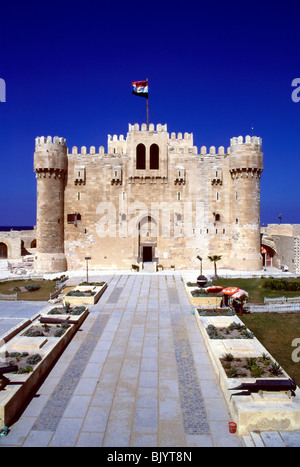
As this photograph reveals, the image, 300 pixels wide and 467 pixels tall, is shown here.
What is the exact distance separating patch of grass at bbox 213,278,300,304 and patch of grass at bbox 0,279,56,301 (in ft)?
44.0

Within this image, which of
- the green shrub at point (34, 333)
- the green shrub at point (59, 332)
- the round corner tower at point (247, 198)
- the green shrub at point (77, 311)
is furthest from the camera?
the round corner tower at point (247, 198)

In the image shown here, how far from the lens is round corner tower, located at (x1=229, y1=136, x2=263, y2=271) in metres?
34.5

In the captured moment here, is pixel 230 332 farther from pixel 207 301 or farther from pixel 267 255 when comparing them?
pixel 267 255

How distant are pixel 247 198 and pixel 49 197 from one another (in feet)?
64.7

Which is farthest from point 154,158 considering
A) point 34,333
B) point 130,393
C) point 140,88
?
point 130,393

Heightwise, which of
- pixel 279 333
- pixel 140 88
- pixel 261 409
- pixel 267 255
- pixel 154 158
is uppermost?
pixel 140 88

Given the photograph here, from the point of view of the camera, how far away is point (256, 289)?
26734 millimetres

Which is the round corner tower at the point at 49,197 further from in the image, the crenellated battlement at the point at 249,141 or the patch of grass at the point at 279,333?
the patch of grass at the point at 279,333

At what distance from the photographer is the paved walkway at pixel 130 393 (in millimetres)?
8641

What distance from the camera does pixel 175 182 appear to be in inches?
1399

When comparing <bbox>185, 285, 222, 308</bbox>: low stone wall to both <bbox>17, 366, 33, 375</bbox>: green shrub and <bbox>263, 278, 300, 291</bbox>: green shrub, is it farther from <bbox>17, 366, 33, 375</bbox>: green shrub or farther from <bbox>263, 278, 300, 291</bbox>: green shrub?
<bbox>17, 366, 33, 375</bbox>: green shrub

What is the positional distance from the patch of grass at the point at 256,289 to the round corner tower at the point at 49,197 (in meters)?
16.4

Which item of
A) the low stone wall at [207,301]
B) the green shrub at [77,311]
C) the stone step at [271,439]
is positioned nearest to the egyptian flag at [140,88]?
the low stone wall at [207,301]
